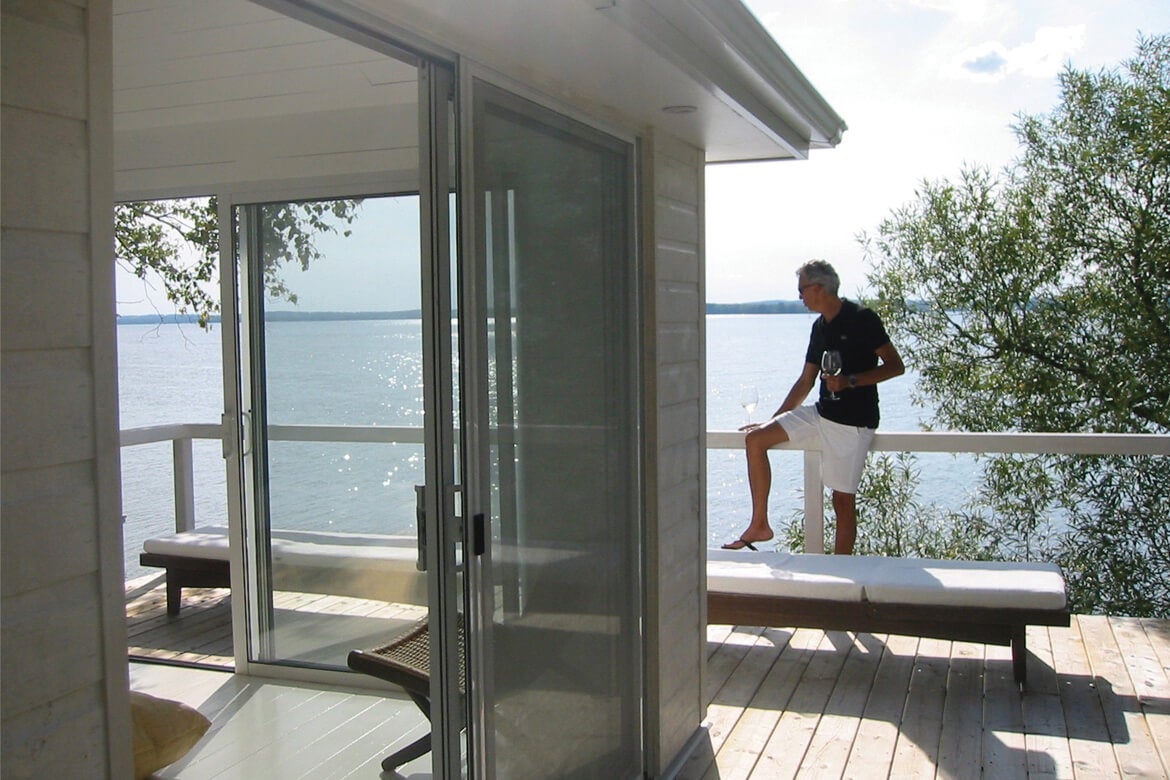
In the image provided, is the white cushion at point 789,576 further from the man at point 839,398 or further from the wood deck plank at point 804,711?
the man at point 839,398

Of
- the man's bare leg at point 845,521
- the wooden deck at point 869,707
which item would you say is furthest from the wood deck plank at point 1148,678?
the man's bare leg at point 845,521

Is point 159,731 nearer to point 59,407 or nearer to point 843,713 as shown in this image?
point 59,407

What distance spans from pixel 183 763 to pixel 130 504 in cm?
325

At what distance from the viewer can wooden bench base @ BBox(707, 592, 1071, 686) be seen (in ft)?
13.6

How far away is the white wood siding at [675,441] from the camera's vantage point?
11.0 ft

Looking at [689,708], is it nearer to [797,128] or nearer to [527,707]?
[527,707]

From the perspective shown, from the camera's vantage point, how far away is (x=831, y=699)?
4.20 meters

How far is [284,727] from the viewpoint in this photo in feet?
13.1

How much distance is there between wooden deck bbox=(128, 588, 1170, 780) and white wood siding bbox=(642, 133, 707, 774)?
0.87 feet

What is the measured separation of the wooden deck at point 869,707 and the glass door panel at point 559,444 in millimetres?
794

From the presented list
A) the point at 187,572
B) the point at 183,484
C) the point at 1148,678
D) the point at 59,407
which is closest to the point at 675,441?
the point at 1148,678

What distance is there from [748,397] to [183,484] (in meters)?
3.11

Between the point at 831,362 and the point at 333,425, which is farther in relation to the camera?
the point at 831,362

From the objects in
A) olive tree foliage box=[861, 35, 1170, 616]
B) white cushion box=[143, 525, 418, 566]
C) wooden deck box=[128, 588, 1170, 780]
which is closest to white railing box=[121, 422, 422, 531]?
white cushion box=[143, 525, 418, 566]
